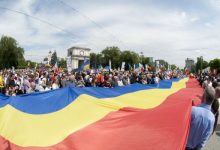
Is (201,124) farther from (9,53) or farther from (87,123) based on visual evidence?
(9,53)

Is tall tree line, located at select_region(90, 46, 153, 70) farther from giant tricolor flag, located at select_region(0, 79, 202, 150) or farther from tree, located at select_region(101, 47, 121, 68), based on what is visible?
giant tricolor flag, located at select_region(0, 79, 202, 150)

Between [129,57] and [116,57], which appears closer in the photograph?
[129,57]

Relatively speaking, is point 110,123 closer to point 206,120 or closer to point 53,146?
point 53,146

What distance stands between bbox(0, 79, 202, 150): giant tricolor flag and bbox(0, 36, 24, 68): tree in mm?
103372

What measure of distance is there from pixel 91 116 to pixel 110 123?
3.43 feet

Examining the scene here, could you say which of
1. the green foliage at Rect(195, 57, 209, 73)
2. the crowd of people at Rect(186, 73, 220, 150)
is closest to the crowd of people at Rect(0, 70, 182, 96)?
the crowd of people at Rect(186, 73, 220, 150)

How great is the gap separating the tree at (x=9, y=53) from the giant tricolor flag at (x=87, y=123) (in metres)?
103

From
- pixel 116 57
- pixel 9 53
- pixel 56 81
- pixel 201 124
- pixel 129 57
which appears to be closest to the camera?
pixel 201 124

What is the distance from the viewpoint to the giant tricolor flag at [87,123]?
4.27 m

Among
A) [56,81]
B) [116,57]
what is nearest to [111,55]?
[116,57]

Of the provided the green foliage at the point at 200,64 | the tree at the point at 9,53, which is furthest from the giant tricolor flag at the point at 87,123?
the green foliage at the point at 200,64

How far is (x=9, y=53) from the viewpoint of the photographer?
357 ft

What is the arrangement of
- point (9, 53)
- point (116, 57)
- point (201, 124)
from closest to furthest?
1. point (201, 124)
2. point (9, 53)
3. point (116, 57)

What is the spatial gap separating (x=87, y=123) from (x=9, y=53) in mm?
108699
